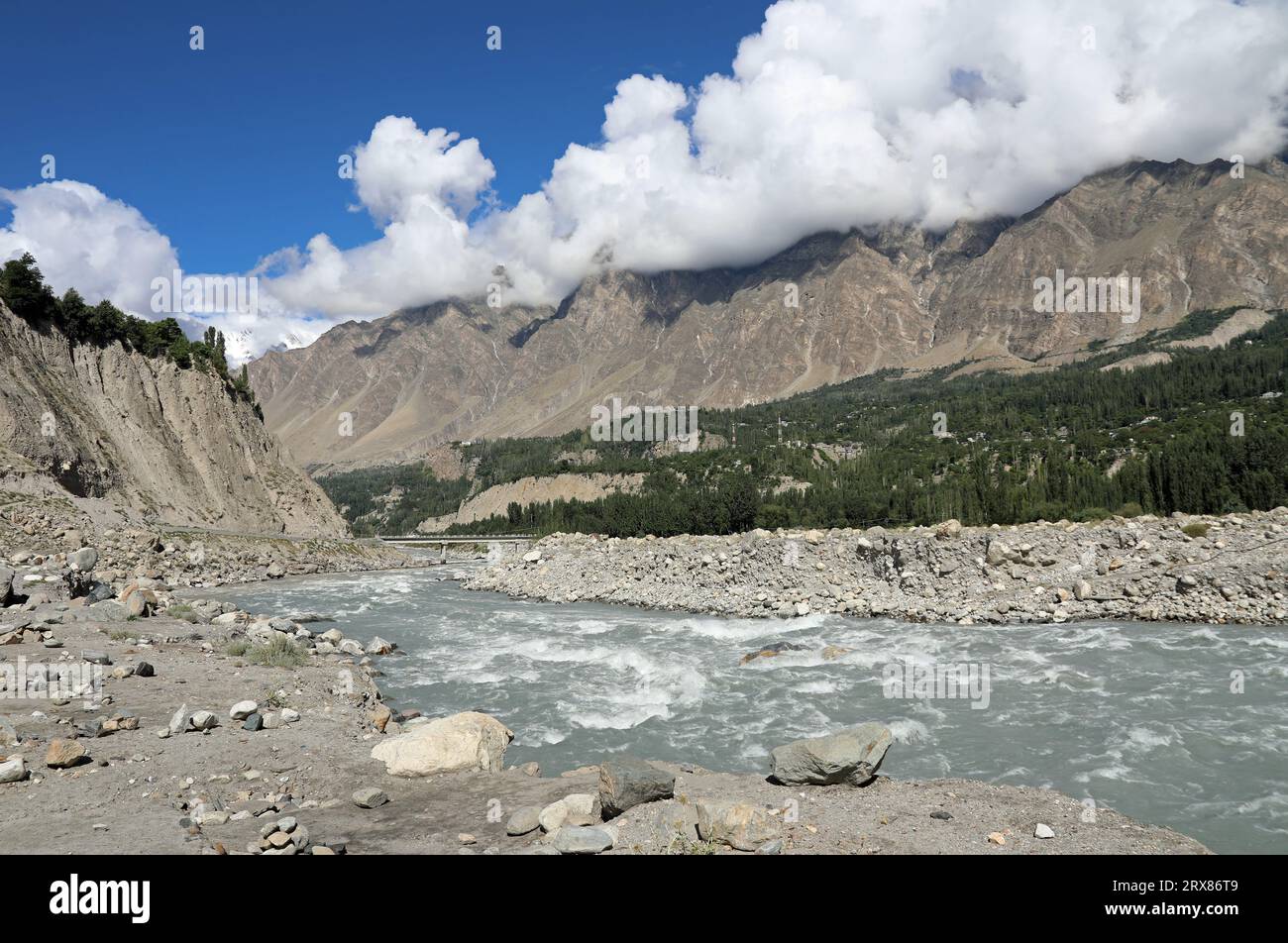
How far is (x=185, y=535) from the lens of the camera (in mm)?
46344

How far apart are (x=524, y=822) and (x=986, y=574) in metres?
29.1

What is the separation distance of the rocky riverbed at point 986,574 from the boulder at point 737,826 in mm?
24557

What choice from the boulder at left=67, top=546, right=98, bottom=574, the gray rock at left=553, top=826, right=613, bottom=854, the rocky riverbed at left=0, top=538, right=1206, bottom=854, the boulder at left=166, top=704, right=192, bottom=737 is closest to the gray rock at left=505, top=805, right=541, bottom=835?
the rocky riverbed at left=0, top=538, right=1206, bottom=854

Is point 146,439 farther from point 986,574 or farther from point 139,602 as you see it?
point 986,574

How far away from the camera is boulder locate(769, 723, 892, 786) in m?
9.81

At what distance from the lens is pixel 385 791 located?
30.9 feet

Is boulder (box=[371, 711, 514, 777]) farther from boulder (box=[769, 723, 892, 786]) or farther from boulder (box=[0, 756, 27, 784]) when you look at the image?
boulder (box=[769, 723, 892, 786])

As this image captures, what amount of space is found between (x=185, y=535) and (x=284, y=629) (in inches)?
1151

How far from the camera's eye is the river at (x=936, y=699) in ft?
37.9

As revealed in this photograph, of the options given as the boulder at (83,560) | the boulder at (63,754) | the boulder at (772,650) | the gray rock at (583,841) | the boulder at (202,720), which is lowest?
the boulder at (772,650)

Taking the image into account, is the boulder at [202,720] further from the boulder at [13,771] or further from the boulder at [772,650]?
the boulder at [772,650]

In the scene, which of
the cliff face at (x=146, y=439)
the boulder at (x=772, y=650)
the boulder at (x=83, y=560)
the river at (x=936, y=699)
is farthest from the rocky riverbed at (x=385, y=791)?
the cliff face at (x=146, y=439)
